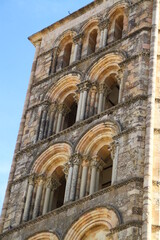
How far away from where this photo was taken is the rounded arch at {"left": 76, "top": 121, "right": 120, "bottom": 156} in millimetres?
24281

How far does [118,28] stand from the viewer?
29.0m

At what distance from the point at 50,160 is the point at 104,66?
404 cm

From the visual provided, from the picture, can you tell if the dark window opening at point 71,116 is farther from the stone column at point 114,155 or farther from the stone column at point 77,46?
the stone column at point 114,155

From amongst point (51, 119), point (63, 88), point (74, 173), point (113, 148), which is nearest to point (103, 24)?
point (63, 88)

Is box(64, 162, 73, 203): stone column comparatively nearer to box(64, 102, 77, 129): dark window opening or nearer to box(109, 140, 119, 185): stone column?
box(109, 140, 119, 185): stone column

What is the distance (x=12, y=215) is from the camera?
24.7 meters

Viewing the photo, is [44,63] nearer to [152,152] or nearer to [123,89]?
[123,89]

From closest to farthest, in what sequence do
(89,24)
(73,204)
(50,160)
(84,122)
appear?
1. (73,204)
2. (84,122)
3. (50,160)
4. (89,24)

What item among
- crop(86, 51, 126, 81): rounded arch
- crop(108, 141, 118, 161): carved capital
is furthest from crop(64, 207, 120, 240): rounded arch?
crop(86, 51, 126, 81): rounded arch

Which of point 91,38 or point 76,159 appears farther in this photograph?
point 91,38

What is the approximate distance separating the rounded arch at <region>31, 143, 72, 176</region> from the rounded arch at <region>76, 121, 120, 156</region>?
0.77 metres

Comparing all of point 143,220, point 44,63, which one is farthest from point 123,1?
point 143,220

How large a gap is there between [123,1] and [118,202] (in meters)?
10.2

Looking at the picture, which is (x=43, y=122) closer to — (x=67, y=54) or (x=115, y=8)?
(x=67, y=54)
